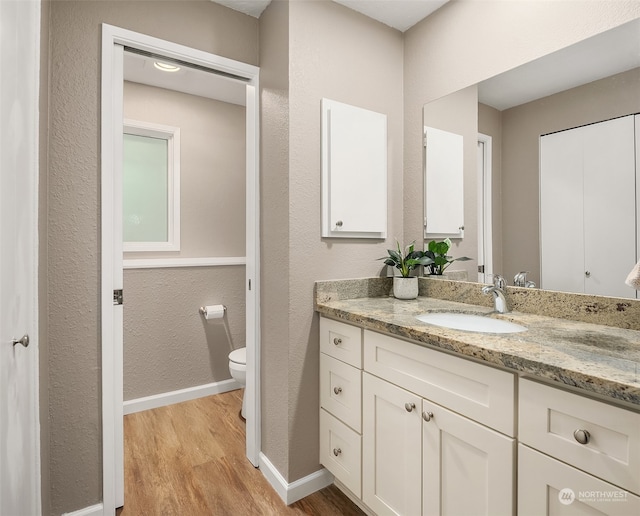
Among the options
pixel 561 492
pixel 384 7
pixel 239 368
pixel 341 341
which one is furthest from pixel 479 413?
pixel 384 7

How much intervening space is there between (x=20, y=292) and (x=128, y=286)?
1578 millimetres

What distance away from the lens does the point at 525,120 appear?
4.87 feet

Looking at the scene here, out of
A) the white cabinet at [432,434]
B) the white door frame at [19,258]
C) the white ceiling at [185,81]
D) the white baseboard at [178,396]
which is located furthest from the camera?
the white baseboard at [178,396]

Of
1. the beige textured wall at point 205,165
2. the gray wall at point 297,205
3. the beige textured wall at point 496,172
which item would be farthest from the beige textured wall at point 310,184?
the beige textured wall at point 205,165

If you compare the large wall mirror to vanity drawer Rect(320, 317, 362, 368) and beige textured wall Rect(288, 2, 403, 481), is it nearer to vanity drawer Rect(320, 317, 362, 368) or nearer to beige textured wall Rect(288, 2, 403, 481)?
beige textured wall Rect(288, 2, 403, 481)

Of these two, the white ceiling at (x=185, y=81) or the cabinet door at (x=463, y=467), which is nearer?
the cabinet door at (x=463, y=467)

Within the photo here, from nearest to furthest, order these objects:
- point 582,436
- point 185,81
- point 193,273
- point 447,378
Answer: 1. point 582,436
2. point 447,378
3. point 185,81
4. point 193,273

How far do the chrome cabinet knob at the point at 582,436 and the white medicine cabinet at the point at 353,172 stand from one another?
1.21 metres

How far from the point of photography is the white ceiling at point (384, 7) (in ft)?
5.83

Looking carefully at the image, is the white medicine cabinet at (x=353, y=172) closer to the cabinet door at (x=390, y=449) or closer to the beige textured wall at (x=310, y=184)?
the beige textured wall at (x=310, y=184)

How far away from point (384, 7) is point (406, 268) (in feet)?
4.48

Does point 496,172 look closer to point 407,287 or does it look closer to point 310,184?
point 407,287

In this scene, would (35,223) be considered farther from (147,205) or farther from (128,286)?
(147,205)

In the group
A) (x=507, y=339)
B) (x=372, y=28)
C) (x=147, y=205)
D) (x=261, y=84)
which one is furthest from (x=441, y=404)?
(x=147, y=205)
